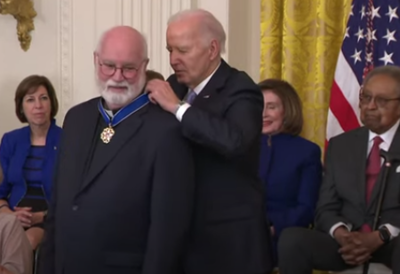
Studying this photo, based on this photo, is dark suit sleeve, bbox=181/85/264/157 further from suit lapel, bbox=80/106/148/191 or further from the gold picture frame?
the gold picture frame

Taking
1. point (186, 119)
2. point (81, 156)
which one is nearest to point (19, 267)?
point (81, 156)

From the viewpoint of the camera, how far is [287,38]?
5.02m

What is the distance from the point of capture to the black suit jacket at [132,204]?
8.89 ft

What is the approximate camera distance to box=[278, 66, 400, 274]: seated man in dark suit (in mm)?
3811

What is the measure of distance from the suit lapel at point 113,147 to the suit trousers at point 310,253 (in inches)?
52.9

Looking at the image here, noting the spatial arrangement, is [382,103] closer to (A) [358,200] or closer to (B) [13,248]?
(A) [358,200]

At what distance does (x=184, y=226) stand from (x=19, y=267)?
1406mm

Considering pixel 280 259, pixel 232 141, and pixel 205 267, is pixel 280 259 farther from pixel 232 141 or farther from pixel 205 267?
pixel 232 141

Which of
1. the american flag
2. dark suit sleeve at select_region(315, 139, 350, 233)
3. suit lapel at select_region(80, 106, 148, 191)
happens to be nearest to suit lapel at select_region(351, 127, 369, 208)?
dark suit sleeve at select_region(315, 139, 350, 233)

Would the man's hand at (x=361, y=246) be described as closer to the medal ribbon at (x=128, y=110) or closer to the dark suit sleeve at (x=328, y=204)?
the dark suit sleeve at (x=328, y=204)

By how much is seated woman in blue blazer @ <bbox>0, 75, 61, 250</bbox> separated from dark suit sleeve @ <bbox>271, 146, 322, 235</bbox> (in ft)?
4.68

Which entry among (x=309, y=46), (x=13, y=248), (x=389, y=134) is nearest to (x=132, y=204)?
(x=13, y=248)

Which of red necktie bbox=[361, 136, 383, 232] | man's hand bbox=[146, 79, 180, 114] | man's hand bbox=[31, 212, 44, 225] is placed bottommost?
man's hand bbox=[31, 212, 44, 225]

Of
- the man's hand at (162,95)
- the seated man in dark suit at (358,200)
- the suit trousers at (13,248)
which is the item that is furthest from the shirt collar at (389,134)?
the suit trousers at (13,248)
